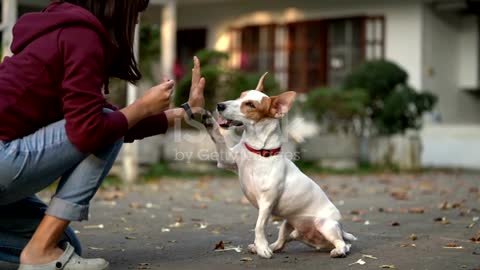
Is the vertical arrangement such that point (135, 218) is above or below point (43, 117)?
below

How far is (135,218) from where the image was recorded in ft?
20.2

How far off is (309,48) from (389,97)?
2834mm

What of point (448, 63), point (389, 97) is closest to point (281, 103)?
point (389, 97)

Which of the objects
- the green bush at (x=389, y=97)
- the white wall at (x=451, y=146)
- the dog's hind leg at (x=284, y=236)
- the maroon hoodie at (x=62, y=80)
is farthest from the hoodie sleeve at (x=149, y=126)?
the white wall at (x=451, y=146)

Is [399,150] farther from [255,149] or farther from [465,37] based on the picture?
[255,149]

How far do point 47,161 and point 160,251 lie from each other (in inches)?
49.5

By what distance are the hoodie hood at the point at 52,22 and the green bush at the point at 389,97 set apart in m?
10.1

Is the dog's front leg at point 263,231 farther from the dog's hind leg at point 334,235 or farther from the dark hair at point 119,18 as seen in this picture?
the dark hair at point 119,18

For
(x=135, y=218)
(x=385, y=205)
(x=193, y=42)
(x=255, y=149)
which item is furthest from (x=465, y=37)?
(x=255, y=149)

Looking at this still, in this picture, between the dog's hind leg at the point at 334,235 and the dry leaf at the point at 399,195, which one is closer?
the dog's hind leg at the point at 334,235

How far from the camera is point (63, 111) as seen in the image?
334 cm

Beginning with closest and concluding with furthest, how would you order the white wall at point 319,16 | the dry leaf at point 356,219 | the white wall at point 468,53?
the dry leaf at point 356,219 → the white wall at point 319,16 → the white wall at point 468,53

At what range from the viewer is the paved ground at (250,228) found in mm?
4020

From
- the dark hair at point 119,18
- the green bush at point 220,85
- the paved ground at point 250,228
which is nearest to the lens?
the dark hair at point 119,18
